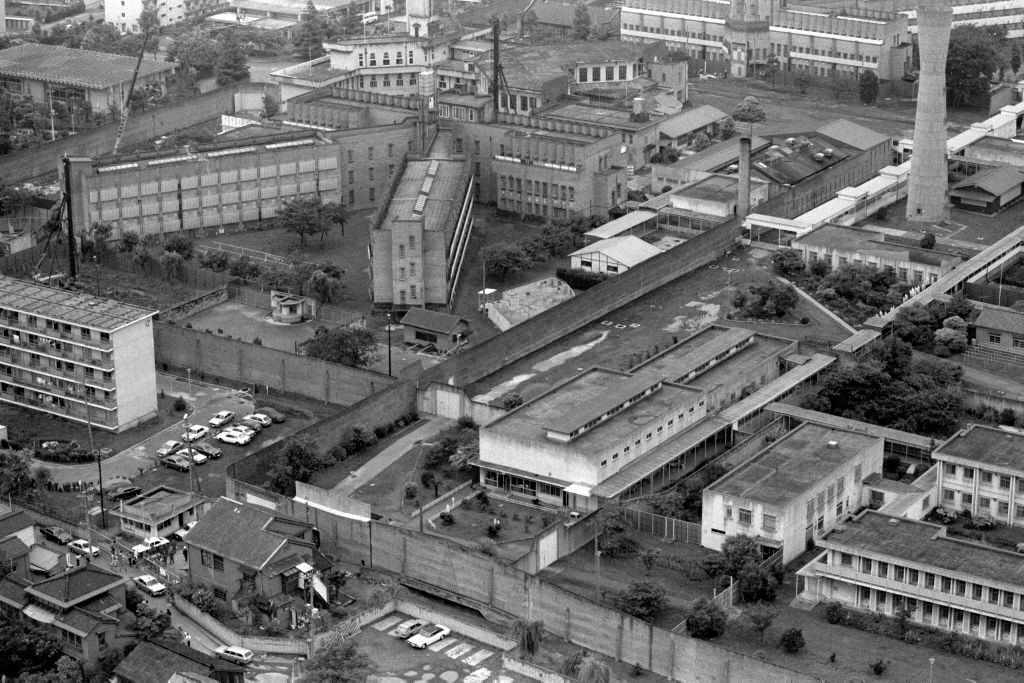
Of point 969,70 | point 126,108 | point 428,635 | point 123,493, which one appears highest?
point 969,70

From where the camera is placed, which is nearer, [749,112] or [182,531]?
[182,531]

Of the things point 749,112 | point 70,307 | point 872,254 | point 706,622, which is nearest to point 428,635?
point 706,622

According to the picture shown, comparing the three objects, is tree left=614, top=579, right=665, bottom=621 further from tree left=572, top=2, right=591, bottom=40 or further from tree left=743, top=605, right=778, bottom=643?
tree left=572, top=2, right=591, bottom=40

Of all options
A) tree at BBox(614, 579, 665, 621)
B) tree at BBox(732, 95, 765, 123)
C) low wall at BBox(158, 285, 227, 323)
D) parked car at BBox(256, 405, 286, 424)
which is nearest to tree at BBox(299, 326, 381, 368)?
parked car at BBox(256, 405, 286, 424)

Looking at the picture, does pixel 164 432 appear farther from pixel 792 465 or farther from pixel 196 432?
pixel 792 465

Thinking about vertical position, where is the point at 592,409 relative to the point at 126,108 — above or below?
below

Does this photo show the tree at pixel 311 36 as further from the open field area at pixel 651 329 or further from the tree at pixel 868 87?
the open field area at pixel 651 329
